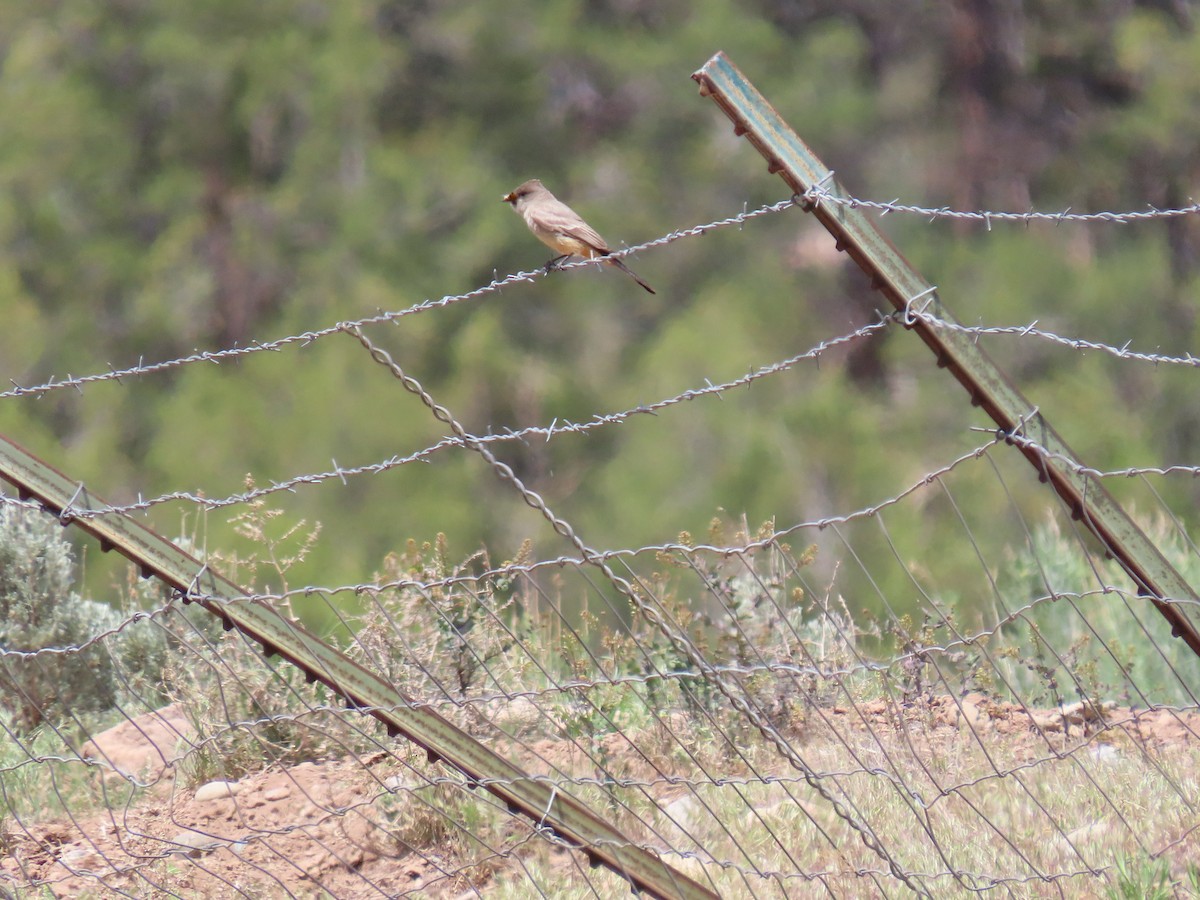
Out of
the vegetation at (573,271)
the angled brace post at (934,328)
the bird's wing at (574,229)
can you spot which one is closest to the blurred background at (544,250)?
the vegetation at (573,271)

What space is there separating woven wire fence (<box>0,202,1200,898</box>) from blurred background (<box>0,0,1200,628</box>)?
739 cm

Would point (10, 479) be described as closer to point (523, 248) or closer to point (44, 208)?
point (523, 248)

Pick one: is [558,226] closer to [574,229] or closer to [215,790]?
[574,229]

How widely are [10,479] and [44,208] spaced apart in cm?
1561

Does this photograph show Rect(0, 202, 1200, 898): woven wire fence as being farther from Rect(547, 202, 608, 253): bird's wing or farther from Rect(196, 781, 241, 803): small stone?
Rect(547, 202, 608, 253): bird's wing

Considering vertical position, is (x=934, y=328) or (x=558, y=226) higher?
(x=558, y=226)

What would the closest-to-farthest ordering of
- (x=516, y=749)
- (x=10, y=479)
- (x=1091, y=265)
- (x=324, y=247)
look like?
(x=10, y=479)
(x=516, y=749)
(x=1091, y=265)
(x=324, y=247)

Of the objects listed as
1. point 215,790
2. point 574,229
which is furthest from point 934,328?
point 574,229

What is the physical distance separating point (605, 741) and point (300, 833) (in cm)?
85

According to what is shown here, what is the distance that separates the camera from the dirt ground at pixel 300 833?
3.29 m

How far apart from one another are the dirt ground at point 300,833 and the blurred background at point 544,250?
7.94 metres

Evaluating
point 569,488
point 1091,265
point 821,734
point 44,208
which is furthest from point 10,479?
point 44,208

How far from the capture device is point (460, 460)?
1520 cm

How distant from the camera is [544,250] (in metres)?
15.2
